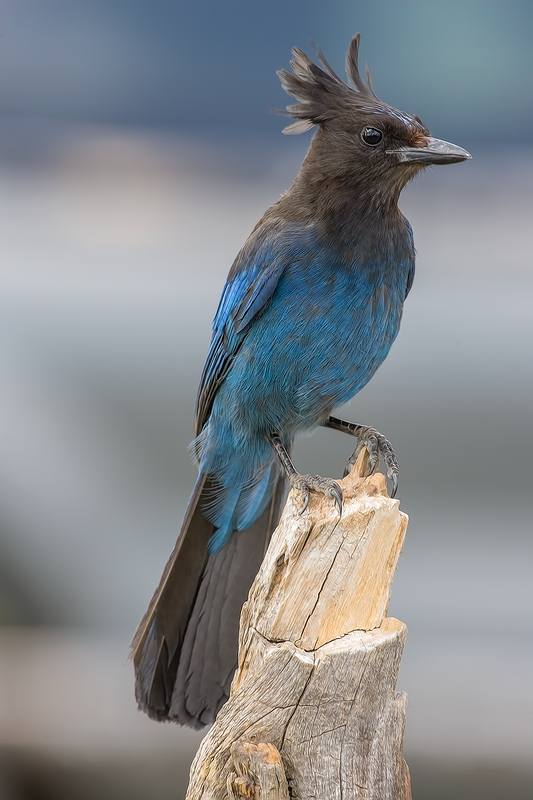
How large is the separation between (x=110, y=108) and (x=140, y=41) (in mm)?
390

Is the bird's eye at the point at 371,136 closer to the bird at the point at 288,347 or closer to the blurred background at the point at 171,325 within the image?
the bird at the point at 288,347

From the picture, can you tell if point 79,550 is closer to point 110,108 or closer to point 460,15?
point 110,108

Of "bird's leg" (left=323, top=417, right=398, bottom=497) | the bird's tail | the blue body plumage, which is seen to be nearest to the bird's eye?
the blue body plumage

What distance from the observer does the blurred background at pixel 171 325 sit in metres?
4.30

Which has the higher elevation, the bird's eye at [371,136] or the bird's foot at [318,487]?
the bird's eye at [371,136]

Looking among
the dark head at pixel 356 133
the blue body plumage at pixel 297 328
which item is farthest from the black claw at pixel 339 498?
the dark head at pixel 356 133

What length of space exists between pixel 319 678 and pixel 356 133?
1793mm

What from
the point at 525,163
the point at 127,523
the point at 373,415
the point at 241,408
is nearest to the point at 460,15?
the point at 525,163

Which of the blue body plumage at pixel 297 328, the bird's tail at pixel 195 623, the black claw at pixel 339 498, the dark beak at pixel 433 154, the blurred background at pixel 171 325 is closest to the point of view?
the black claw at pixel 339 498

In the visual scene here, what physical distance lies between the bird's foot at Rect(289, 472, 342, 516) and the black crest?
1289mm

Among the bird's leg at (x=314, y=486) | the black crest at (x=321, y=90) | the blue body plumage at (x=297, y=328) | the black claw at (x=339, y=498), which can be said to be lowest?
the black claw at (x=339, y=498)

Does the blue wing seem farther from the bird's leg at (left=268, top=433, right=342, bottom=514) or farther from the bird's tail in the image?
the bird's leg at (left=268, top=433, right=342, bottom=514)

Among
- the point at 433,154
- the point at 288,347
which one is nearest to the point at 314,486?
the point at 288,347

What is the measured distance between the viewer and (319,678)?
2133mm
